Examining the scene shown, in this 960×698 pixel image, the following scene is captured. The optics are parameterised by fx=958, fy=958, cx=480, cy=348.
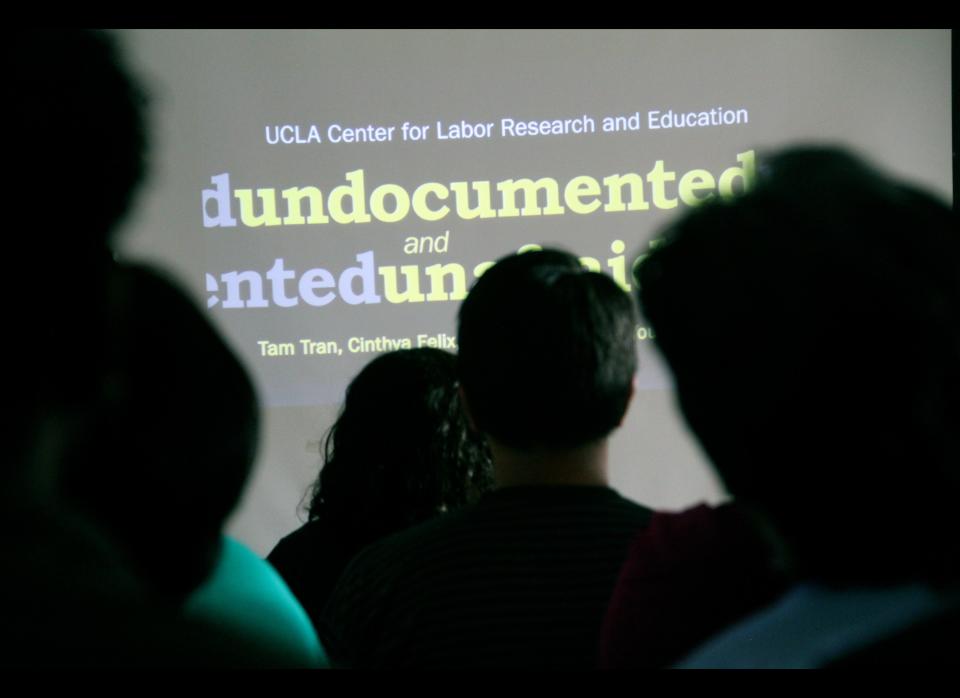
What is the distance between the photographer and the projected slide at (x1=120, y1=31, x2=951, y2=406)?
109 inches

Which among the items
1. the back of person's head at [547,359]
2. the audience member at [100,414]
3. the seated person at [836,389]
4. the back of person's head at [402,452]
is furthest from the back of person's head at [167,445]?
the back of person's head at [402,452]

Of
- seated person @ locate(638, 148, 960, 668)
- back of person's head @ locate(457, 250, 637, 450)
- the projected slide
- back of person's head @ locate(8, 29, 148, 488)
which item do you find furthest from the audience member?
the projected slide

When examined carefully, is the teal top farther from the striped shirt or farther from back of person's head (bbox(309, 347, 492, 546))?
back of person's head (bbox(309, 347, 492, 546))

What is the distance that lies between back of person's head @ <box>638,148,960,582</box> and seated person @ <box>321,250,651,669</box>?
0.50 metres

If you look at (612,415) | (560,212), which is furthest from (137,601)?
(560,212)

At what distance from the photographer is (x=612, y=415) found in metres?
1.19

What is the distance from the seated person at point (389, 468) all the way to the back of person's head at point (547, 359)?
436 mm

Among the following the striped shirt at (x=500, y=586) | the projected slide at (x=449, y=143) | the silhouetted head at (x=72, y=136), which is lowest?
the striped shirt at (x=500, y=586)

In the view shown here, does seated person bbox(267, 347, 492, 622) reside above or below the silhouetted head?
below

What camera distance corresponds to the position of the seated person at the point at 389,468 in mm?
1639

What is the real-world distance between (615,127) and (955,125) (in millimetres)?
999

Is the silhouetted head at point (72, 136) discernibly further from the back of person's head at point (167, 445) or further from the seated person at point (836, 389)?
the seated person at point (836, 389)
